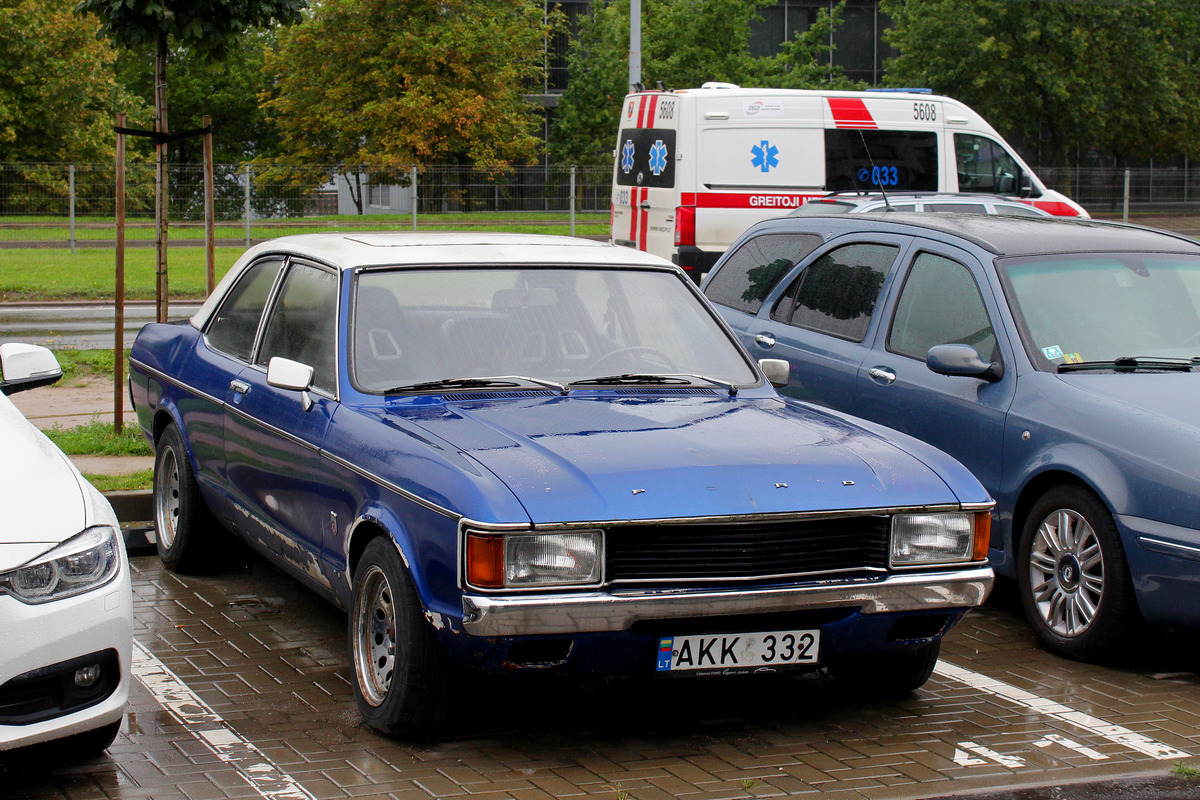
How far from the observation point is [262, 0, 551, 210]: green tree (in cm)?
3878

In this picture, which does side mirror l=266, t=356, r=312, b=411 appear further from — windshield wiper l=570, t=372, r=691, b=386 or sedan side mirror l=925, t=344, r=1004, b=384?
sedan side mirror l=925, t=344, r=1004, b=384

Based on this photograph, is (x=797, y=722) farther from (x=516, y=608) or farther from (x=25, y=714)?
(x=25, y=714)

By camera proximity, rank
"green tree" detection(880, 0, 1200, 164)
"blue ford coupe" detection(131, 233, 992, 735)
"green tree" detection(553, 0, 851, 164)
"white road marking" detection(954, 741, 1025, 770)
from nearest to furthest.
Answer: "blue ford coupe" detection(131, 233, 992, 735)
"white road marking" detection(954, 741, 1025, 770)
"green tree" detection(553, 0, 851, 164)
"green tree" detection(880, 0, 1200, 164)

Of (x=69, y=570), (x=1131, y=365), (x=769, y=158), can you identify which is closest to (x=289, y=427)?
(x=69, y=570)

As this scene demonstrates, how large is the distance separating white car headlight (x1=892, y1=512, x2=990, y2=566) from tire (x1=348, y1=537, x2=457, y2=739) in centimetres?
147

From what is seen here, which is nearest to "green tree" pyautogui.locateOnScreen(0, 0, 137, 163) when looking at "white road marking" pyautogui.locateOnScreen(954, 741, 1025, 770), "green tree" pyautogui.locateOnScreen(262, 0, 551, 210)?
"green tree" pyautogui.locateOnScreen(262, 0, 551, 210)

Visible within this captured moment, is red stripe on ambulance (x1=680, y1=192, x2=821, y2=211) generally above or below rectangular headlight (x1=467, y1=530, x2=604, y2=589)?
above

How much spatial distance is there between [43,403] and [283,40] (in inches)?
1173

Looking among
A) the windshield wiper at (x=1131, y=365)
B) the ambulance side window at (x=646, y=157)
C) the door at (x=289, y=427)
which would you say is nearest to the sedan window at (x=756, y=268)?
the windshield wiper at (x=1131, y=365)

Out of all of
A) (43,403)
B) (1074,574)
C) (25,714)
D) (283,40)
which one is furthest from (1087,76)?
(25,714)

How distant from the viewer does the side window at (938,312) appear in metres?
6.73

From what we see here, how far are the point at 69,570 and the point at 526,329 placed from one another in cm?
212

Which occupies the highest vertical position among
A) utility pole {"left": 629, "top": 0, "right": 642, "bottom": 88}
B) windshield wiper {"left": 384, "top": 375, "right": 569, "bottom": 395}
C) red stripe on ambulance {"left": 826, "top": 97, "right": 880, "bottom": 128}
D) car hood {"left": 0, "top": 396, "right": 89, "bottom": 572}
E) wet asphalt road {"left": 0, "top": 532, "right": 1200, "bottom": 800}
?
utility pole {"left": 629, "top": 0, "right": 642, "bottom": 88}

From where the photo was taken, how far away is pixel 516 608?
423cm
